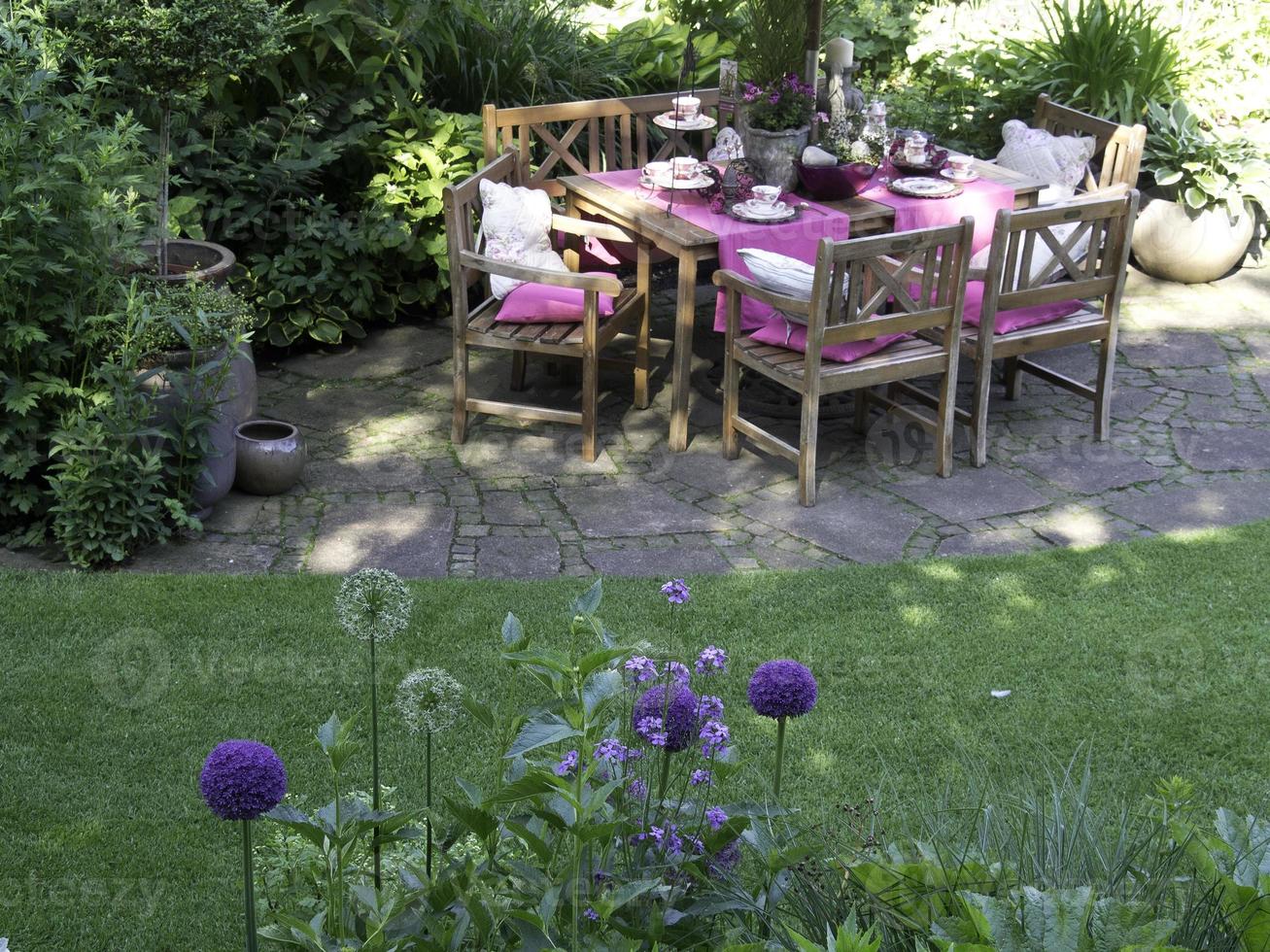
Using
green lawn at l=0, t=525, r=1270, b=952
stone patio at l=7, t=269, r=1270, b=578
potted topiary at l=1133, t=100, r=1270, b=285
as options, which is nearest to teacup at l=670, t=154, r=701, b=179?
stone patio at l=7, t=269, r=1270, b=578

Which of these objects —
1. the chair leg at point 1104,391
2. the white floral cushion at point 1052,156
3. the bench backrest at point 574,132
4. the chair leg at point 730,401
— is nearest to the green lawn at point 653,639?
the chair leg at point 1104,391

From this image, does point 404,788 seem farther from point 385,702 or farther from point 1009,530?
point 1009,530

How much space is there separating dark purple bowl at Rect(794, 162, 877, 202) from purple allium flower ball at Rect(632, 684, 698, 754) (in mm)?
4110

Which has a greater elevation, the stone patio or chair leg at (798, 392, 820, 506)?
chair leg at (798, 392, 820, 506)

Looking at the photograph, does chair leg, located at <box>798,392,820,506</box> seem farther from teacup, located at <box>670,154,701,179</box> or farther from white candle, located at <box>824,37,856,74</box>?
white candle, located at <box>824,37,856,74</box>

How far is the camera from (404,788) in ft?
11.5

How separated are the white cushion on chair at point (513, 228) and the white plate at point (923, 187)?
4.94 feet

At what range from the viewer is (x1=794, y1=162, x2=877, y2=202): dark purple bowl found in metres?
5.81

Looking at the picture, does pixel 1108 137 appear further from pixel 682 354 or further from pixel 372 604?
pixel 372 604

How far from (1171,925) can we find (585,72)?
6581 millimetres

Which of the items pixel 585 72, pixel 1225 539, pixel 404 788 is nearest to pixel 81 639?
pixel 404 788

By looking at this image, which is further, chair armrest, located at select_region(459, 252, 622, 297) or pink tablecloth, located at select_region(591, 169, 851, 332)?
pink tablecloth, located at select_region(591, 169, 851, 332)

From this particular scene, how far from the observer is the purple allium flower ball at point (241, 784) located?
1758 millimetres

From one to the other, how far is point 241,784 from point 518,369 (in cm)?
449
